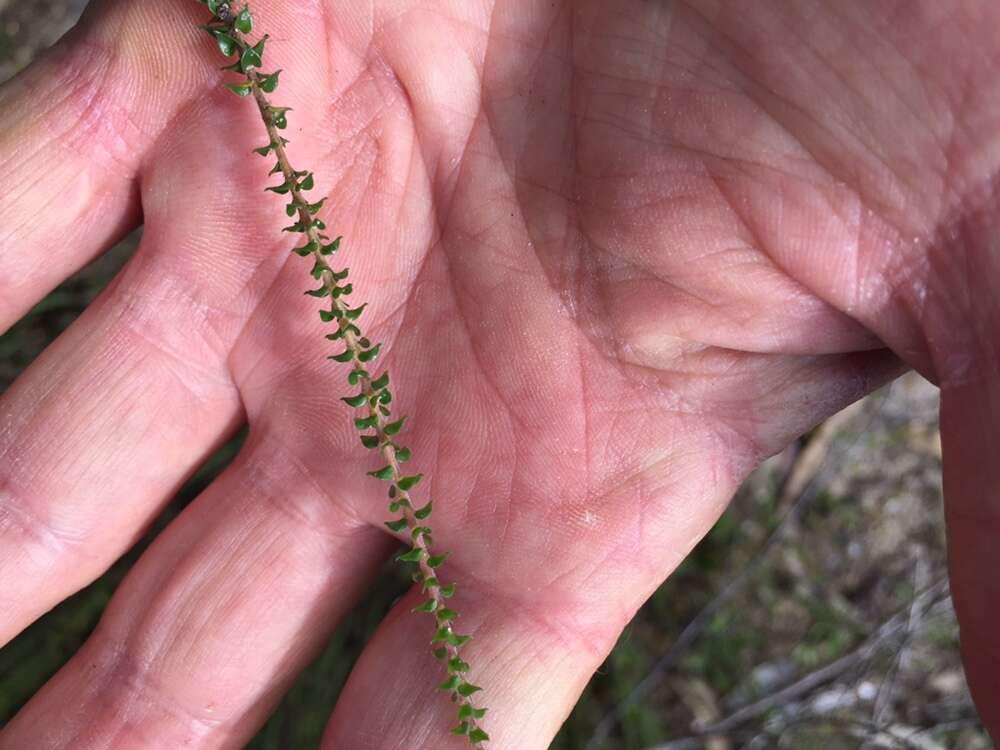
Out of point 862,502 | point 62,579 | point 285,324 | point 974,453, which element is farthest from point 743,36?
point 862,502

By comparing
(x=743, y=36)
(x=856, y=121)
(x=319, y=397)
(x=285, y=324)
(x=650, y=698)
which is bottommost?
(x=650, y=698)

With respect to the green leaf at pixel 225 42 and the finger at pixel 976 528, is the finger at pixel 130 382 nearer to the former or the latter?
the green leaf at pixel 225 42

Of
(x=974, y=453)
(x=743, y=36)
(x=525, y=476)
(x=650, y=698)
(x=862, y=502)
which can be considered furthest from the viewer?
(x=862, y=502)

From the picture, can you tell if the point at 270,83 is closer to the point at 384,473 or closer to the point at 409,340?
the point at 409,340

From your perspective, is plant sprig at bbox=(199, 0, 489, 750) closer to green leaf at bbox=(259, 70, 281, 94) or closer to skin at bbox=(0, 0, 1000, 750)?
green leaf at bbox=(259, 70, 281, 94)

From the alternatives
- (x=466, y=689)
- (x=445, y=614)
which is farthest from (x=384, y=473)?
(x=466, y=689)

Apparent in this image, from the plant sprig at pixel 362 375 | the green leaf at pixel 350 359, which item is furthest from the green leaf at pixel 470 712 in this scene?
the green leaf at pixel 350 359

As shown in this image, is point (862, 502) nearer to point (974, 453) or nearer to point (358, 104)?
point (974, 453)
